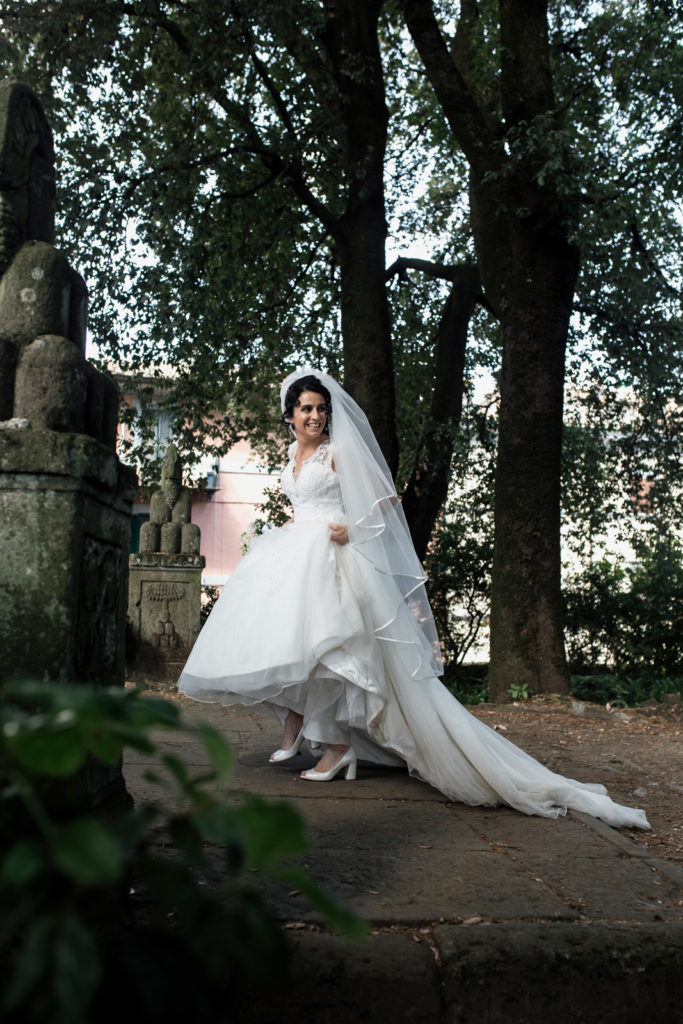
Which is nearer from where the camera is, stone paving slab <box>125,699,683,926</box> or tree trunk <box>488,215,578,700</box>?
stone paving slab <box>125,699,683,926</box>

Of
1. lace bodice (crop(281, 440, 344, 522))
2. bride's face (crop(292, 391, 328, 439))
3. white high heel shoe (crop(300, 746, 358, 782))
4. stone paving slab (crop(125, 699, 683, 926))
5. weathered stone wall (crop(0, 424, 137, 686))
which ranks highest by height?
bride's face (crop(292, 391, 328, 439))

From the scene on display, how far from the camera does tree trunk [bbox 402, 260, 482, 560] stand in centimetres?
1208

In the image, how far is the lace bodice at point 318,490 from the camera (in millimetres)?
4949

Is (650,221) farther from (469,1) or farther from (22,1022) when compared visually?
(22,1022)

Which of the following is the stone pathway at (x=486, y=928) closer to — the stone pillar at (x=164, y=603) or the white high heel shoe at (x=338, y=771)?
the white high heel shoe at (x=338, y=771)

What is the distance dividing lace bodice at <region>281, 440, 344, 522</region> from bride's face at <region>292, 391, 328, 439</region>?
0.42 ft

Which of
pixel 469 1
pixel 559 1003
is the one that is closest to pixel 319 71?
pixel 469 1

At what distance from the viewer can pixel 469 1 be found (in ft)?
37.8

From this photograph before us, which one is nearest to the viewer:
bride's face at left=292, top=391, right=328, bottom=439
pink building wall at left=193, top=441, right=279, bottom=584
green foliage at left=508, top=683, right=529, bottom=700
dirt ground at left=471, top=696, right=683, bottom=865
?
dirt ground at left=471, top=696, right=683, bottom=865

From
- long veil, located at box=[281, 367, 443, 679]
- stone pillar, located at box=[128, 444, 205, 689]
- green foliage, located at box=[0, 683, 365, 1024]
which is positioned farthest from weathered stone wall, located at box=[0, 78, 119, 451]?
stone pillar, located at box=[128, 444, 205, 689]

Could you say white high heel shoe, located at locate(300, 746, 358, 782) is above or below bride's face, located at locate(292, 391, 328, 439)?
below

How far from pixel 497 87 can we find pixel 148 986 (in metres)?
13.5

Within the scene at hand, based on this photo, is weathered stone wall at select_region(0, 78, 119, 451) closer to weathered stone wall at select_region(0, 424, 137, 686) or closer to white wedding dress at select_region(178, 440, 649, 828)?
weathered stone wall at select_region(0, 424, 137, 686)

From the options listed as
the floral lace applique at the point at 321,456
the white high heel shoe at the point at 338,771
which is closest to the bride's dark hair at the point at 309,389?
the floral lace applique at the point at 321,456
